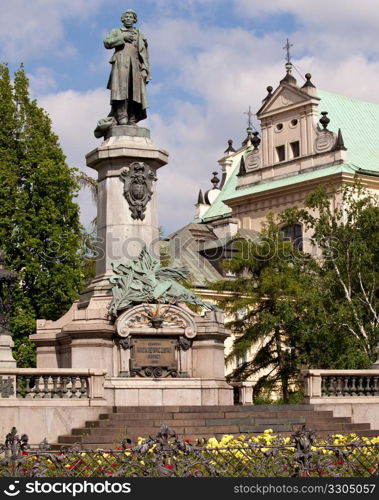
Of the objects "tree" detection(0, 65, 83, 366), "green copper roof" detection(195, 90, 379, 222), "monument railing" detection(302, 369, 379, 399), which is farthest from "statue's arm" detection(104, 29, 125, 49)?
"green copper roof" detection(195, 90, 379, 222)

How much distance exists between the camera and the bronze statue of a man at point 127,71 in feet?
85.1

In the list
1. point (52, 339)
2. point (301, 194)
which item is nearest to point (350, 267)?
point (52, 339)

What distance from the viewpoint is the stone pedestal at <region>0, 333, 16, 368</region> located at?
885 inches

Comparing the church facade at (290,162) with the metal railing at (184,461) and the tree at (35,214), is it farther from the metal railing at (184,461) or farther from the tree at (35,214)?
the metal railing at (184,461)

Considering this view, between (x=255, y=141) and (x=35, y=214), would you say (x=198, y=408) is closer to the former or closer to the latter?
(x=35, y=214)

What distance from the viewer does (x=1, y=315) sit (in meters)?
24.5

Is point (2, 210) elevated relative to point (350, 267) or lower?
elevated

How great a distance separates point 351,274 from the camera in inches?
1471

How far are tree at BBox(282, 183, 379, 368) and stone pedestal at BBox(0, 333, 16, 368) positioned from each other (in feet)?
Result: 47.3

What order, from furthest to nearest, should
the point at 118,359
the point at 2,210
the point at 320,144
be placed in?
the point at 320,144 → the point at 2,210 → the point at 118,359

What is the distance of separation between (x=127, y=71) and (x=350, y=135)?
40.0 meters

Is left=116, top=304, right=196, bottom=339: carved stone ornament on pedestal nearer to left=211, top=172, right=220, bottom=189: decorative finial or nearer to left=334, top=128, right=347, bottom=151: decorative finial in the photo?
left=334, top=128, right=347, bottom=151: decorative finial

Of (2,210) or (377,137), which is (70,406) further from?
(377,137)

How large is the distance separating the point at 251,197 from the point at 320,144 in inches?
226
